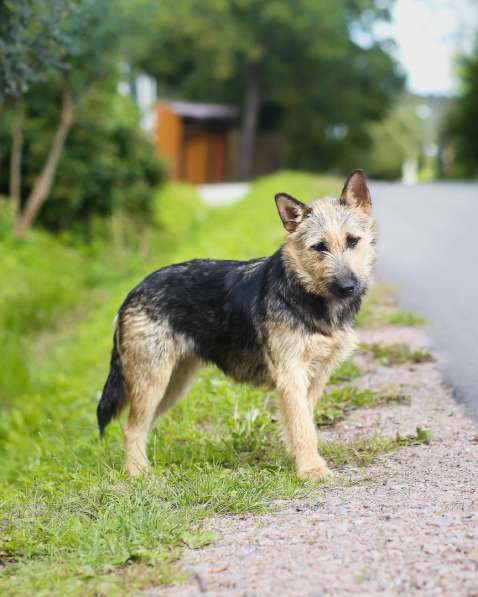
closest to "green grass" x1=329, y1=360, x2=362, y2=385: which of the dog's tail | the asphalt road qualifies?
the asphalt road

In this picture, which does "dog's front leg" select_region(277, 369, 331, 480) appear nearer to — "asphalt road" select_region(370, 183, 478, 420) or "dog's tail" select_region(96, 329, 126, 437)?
"dog's tail" select_region(96, 329, 126, 437)

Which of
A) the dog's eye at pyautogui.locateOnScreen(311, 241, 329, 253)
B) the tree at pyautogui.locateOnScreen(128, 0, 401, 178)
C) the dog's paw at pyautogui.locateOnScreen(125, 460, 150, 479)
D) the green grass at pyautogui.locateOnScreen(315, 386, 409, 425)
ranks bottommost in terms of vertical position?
the dog's paw at pyautogui.locateOnScreen(125, 460, 150, 479)

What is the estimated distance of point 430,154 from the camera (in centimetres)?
8825

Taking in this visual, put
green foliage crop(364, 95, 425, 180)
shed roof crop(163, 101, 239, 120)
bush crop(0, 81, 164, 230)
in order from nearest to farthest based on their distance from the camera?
bush crop(0, 81, 164, 230) → shed roof crop(163, 101, 239, 120) → green foliage crop(364, 95, 425, 180)

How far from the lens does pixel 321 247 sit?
566 cm

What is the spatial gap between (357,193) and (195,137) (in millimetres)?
40952

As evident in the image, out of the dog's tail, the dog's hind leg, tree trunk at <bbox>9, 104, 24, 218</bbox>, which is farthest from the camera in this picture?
tree trunk at <bbox>9, 104, 24, 218</bbox>

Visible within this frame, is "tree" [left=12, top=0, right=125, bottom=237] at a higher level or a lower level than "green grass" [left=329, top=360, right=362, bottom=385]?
higher

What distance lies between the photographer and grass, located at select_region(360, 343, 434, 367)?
809 cm

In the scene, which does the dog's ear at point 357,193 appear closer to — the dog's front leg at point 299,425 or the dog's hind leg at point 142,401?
the dog's front leg at point 299,425

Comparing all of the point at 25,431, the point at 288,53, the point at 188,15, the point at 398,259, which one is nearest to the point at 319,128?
the point at 288,53

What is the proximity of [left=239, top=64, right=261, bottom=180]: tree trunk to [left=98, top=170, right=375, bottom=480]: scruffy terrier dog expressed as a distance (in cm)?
3941

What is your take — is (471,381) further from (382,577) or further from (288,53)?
(288,53)

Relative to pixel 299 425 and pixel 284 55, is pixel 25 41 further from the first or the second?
pixel 284 55
